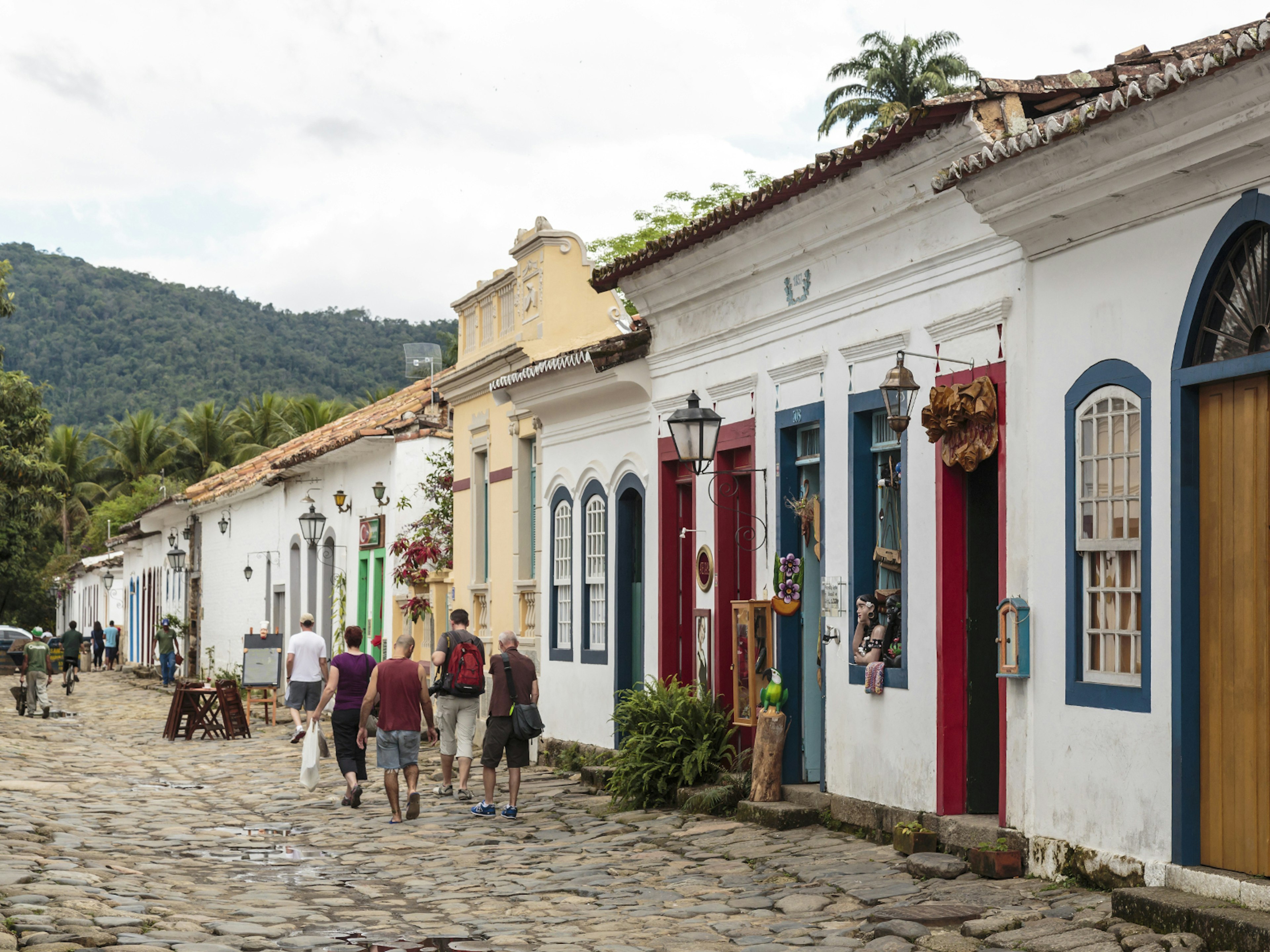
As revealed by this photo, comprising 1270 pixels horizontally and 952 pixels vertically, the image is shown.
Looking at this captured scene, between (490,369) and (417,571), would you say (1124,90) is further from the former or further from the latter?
(417,571)

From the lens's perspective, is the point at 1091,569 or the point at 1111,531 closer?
the point at 1111,531

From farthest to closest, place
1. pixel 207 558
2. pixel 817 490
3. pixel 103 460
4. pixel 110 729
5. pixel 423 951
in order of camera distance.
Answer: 1. pixel 103 460
2. pixel 207 558
3. pixel 110 729
4. pixel 817 490
5. pixel 423 951

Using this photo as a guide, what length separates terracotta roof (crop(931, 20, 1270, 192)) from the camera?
22.6 ft

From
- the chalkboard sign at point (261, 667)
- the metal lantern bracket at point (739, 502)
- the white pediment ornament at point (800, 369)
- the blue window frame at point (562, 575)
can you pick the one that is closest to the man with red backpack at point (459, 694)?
the blue window frame at point (562, 575)

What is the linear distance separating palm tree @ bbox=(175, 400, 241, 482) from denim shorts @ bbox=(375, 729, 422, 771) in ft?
155

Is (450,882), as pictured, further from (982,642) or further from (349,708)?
(349,708)

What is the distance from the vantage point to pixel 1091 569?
8.77m

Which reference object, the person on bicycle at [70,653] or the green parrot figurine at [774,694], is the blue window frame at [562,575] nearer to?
the green parrot figurine at [774,694]

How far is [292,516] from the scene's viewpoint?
99.0 ft

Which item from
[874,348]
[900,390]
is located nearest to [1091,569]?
[900,390]

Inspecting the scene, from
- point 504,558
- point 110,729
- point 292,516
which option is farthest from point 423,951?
point 292,516

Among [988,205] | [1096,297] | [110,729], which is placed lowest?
[110,729]

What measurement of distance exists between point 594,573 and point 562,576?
853 mm

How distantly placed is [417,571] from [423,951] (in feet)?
47.2
